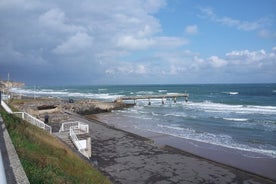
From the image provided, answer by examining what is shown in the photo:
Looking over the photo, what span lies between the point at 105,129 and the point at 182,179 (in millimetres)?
16739

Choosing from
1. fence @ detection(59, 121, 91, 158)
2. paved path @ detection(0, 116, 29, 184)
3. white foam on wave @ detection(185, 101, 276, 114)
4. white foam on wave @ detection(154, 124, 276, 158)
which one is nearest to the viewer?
paved path @ detection(0, 116, 29, 184)

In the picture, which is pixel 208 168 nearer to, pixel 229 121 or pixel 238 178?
pixel 238 178

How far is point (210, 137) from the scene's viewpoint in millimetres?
29297

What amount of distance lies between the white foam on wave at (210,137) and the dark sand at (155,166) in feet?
18.0

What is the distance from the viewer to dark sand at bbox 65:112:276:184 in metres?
16.4

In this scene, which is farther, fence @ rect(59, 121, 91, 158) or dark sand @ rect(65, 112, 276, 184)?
fence @ rect(59, 121, 91, 158)

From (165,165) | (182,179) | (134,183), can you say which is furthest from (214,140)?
(134,183)

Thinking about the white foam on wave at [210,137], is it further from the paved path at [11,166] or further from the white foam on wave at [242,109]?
the white foam on wave at [242,109]

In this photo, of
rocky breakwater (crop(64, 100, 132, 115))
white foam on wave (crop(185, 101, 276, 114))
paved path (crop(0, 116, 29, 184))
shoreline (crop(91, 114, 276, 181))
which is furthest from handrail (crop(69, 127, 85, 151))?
white foam on wave (crop(185, 101, 276, 114))

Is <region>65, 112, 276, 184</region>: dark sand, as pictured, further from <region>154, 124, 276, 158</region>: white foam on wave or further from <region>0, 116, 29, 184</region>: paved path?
<region>0, 116, 29, 184</region>: paved path

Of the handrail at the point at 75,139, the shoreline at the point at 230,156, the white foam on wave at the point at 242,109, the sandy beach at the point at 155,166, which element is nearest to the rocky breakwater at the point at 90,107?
the white foam on wave at the point at 242,109

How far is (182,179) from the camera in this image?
642 inches

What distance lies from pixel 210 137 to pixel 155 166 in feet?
40.7

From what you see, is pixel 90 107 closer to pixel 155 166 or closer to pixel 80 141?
pixel 80 141
